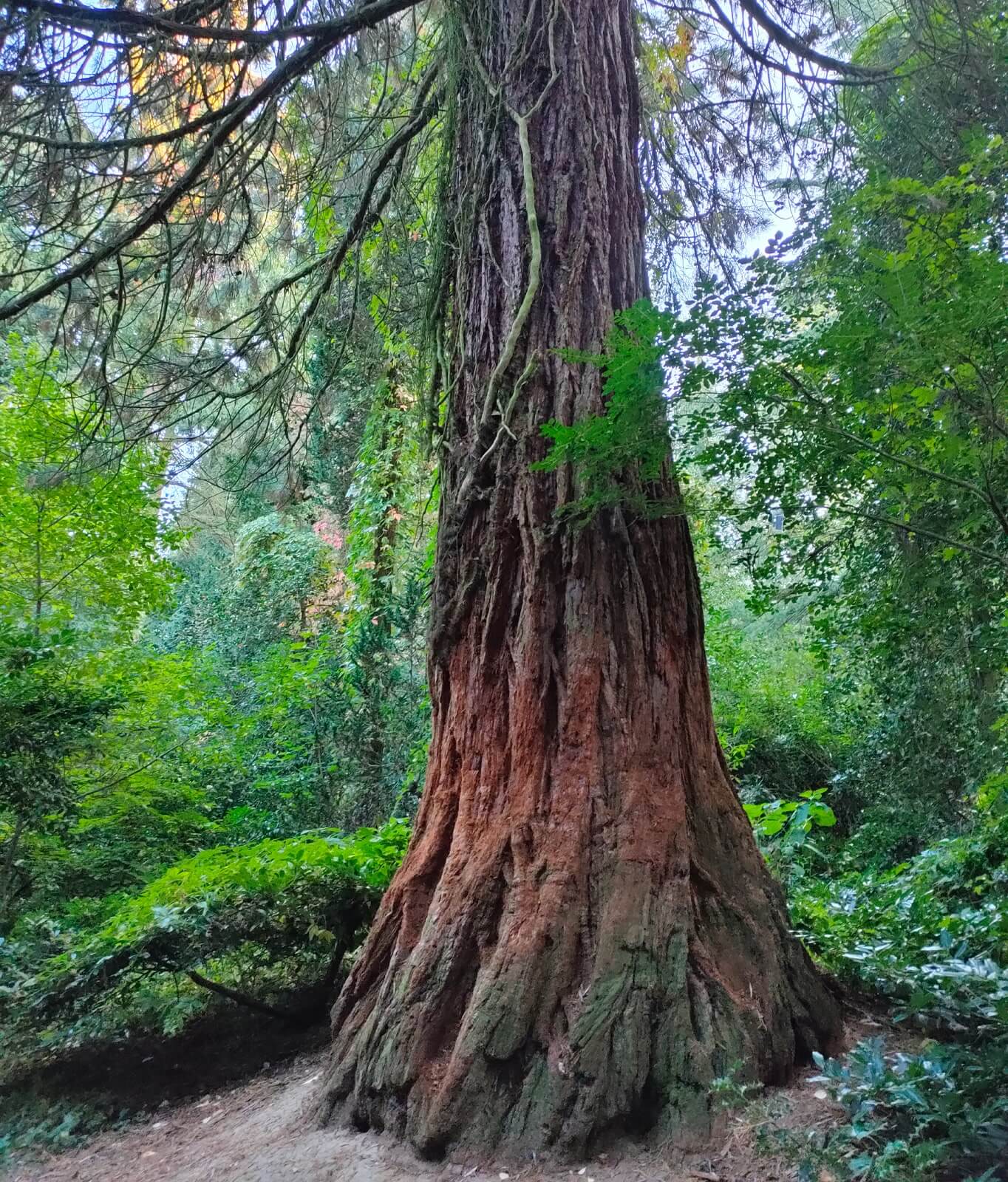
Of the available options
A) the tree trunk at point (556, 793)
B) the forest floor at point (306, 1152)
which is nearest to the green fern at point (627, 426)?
the tree trunk at point (556, 793)

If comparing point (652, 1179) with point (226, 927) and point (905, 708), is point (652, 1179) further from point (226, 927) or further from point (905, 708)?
point (905, 708)

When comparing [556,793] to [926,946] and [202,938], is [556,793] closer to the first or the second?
[926,946]

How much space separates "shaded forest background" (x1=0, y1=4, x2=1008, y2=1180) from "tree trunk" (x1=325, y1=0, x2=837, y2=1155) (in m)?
0.24

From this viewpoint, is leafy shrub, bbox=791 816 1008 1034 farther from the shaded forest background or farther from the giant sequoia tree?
the giant sequoia tree

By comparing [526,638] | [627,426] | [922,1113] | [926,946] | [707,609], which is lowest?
[922,1113]

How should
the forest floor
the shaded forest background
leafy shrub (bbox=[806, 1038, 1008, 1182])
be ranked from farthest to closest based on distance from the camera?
the shaded forest background, the forest floor, leafy shrub (bbox=[806, 1038, 1008, 1182])

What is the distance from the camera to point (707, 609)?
28.2 feet

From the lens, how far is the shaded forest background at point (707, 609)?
6.65 feet

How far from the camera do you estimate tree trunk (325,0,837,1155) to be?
203cm

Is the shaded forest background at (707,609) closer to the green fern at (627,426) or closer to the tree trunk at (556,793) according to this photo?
the green fern at (627,426)

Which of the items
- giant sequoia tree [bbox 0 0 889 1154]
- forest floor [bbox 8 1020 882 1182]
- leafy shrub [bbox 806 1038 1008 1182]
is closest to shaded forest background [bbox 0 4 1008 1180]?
leafy shrub [bbox 806 1038 1008 1182]

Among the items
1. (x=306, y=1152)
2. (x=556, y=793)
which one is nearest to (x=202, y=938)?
(x=306, y=1152)

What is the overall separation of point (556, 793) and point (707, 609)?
21.9 ft

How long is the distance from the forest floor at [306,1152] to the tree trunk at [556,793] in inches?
2.8
